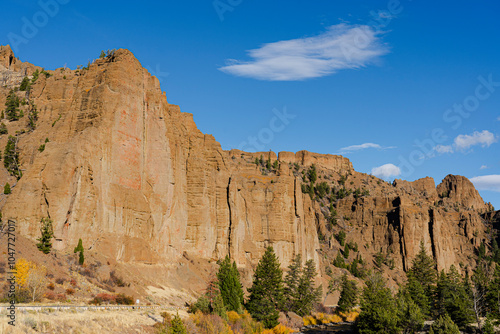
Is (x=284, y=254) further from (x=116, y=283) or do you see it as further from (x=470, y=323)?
(x=116, y=283)

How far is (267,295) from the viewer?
199ft

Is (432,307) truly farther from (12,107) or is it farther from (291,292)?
(12,107)

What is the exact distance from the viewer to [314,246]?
107m

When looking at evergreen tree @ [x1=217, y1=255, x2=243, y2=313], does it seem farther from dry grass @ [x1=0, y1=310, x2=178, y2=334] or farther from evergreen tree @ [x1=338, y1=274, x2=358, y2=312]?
evergreen tree @ [x1=338, y1=274, x2=358, y2=312]

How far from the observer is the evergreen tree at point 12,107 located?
70000 millimetres

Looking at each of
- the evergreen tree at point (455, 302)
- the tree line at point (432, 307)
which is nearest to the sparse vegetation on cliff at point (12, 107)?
the tree line at point (432, 307)

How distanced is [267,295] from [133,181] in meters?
19.0

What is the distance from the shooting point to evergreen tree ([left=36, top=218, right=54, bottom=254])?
45.3 m

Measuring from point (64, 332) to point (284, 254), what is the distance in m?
61.1

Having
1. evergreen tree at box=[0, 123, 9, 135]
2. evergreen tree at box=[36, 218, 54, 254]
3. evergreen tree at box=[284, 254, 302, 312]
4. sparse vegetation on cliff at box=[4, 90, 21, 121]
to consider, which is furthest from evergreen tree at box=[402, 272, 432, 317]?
sparse vegetation on cliff at box=[4, 90, 21, 121]

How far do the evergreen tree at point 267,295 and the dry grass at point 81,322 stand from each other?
18.5 m

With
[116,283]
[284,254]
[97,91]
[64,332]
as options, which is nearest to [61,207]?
[116,283]

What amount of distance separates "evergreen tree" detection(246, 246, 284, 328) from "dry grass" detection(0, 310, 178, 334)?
1853 centimetres

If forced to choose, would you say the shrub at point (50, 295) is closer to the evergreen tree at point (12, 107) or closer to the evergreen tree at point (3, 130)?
the evergreen tree at point (3, 130)
